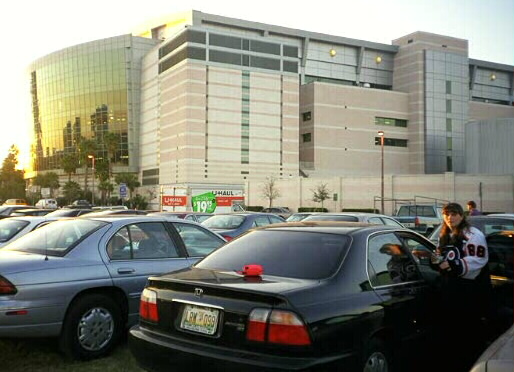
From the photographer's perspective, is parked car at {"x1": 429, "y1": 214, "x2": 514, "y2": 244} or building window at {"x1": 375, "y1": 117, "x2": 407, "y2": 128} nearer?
parked car at {"x1": 429, "y1": 214, "x2": 514, "y2": 244}

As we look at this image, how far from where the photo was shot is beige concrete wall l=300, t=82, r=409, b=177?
82562 millimetres

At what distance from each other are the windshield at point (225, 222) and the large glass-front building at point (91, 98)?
73.0 m

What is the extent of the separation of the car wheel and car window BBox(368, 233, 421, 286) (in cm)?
287

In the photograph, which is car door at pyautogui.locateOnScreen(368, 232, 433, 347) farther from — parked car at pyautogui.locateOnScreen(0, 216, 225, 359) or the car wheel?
the car wheel

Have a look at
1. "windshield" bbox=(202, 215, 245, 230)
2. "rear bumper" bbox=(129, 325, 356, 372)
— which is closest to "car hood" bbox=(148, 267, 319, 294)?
"rear bumper" bbox=(129, 325, 356, 372)

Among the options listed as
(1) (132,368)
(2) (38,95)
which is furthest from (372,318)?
(2) (38,95)

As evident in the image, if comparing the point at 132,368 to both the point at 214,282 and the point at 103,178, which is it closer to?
the point at 214,282

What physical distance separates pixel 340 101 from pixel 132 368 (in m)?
81.7

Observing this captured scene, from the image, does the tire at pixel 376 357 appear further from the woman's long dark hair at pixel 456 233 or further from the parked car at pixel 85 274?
the parked car at pixel 85 274

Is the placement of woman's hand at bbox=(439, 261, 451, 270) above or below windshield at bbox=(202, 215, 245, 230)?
above

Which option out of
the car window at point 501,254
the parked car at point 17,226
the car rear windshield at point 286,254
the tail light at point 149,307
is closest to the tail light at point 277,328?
the car rear windshield at point 286,254

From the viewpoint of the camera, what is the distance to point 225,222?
14.3m

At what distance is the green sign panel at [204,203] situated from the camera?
131 feet

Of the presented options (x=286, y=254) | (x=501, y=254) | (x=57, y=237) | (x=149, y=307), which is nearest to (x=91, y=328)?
(x=57, y=237)
